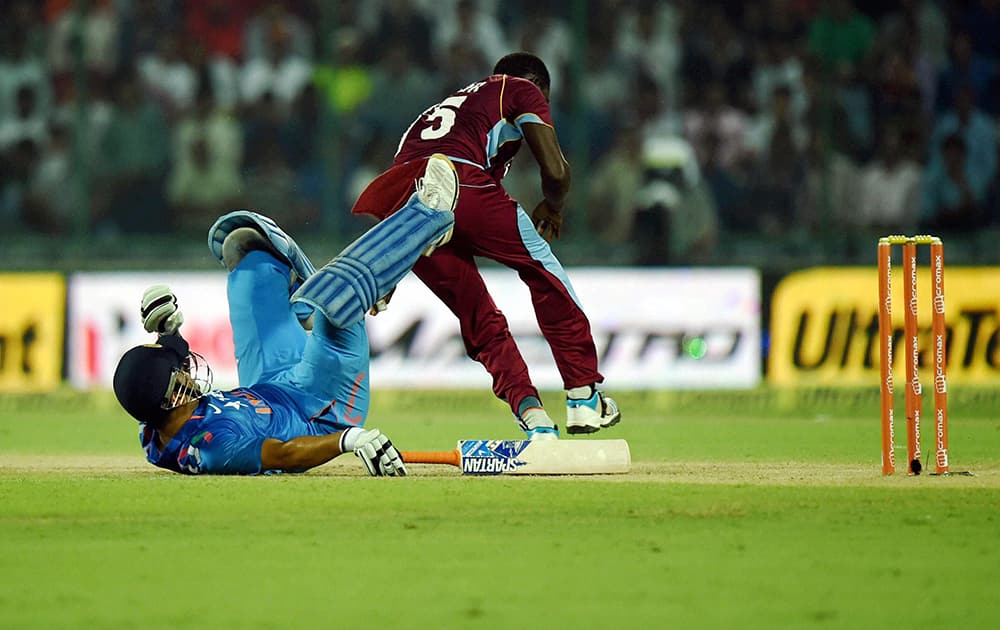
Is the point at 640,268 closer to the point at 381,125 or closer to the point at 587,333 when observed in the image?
the point at 381,125

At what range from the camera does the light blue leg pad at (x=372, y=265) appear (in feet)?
24.1

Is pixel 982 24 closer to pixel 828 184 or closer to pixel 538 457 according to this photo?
pixel 828 184

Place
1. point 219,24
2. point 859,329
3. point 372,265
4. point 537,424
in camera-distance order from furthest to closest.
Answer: point 219,24
point 859,329
point 537,424
point 372,265

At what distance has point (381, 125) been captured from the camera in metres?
14.8

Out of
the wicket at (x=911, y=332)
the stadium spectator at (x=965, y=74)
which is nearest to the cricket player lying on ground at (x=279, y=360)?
the wicket at (x=911, y=332)

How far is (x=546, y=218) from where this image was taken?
823 cm

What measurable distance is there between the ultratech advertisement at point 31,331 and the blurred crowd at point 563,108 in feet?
2.97

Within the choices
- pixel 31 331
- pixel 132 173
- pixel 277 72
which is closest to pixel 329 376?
pixel 31 331

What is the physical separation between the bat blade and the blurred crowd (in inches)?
255

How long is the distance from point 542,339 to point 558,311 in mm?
5641

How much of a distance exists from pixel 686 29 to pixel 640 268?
2724mm

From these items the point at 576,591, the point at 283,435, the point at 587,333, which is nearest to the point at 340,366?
the point at 283,435

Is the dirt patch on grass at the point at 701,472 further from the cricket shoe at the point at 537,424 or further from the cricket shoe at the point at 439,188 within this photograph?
the cricket shoe at the point at 439,188

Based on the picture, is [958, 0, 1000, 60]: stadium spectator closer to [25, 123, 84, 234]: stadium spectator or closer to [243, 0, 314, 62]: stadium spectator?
[243, 0, 314, 62]: stadium spectator
